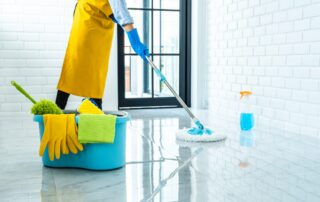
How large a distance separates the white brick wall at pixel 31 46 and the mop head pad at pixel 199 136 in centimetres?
154

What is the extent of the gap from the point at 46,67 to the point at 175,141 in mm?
1621

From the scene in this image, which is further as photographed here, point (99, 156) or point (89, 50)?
point (89, 50)

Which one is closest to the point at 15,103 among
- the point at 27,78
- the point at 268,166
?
the point at 27,78

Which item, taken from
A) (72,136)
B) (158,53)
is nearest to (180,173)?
(72,136)

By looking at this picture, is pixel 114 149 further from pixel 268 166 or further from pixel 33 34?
pixel 33 34

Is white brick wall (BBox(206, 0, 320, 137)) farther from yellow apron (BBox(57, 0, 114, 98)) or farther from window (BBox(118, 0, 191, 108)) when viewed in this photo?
yellow apron (BBox(57, 0, 114, 98))

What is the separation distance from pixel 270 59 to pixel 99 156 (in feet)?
5.43

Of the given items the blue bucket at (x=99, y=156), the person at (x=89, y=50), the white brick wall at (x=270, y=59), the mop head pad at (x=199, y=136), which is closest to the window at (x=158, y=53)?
the white brick wall at (x=270, y=59)

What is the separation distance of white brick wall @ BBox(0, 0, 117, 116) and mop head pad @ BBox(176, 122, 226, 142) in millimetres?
1544

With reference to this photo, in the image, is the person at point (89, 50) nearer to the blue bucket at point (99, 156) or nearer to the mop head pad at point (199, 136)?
the mop head pad at point (199, 136)

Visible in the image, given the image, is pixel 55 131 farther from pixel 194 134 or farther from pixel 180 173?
pixel 194 134

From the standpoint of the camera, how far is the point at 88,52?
277cm

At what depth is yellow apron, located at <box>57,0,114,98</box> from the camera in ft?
8.91

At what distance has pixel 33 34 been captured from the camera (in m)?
3.41
